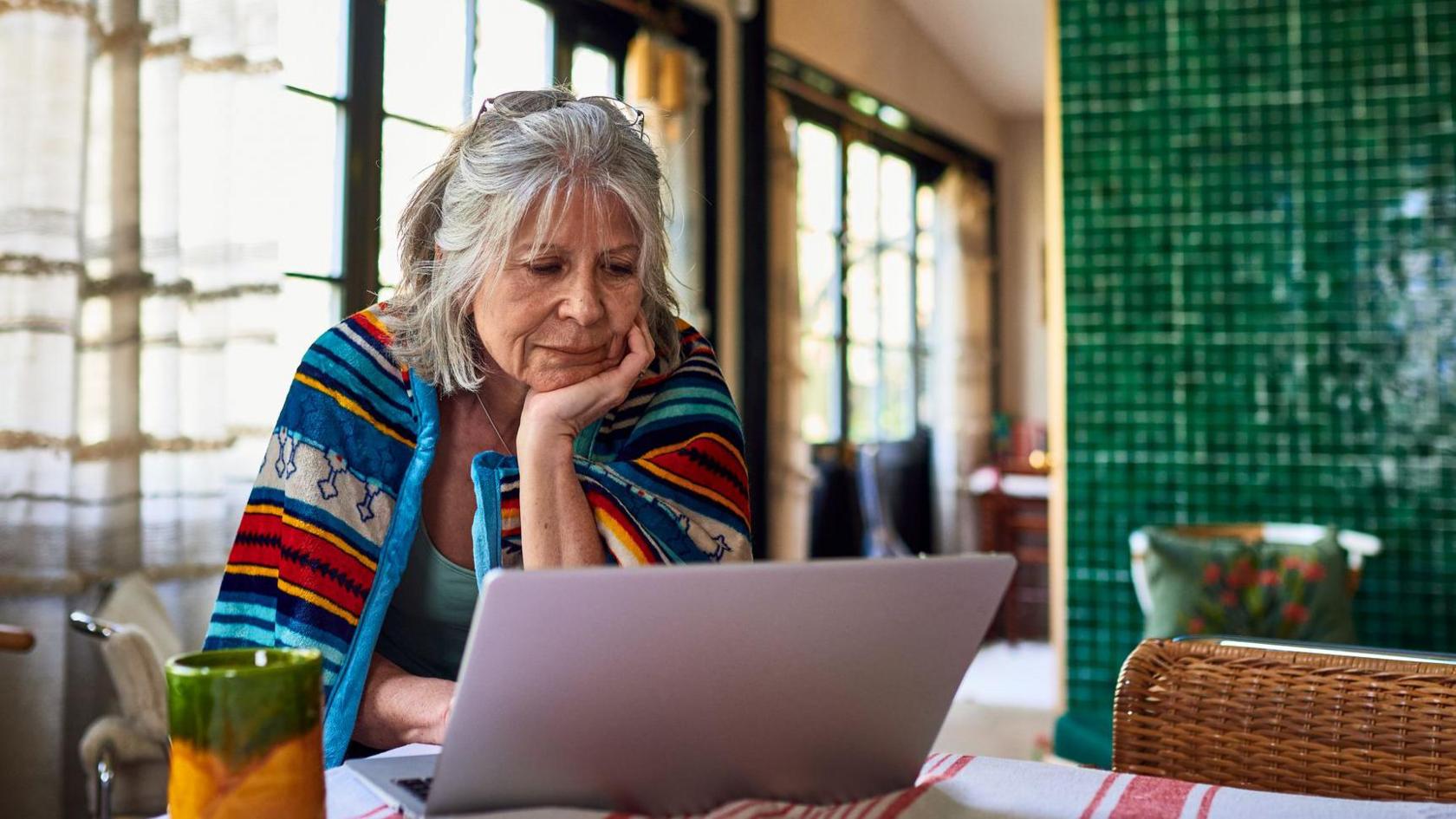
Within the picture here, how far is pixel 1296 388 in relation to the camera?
10.3ft

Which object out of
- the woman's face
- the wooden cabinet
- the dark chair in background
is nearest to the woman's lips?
the woman's face

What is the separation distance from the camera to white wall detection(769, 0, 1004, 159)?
4707 mm

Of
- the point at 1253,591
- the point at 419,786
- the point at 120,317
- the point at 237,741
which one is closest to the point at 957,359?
the point at 1253,591

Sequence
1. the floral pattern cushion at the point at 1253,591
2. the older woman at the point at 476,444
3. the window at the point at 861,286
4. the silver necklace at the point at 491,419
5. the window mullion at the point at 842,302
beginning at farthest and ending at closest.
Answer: the window mullion at the point at 842,302
the window at the point at 861,286
the floral pattern cushion at the point at 1253,591
the silver necklace at the point at 491,419
the older woman at the point at 476,444

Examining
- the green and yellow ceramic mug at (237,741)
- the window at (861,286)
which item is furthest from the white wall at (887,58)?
the green and yellow ceramic mug at (237,741)

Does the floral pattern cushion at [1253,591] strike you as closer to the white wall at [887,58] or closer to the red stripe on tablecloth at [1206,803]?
the red stripe on tablecloth at [1206,803]

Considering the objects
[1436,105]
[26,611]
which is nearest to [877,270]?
[1436,105]

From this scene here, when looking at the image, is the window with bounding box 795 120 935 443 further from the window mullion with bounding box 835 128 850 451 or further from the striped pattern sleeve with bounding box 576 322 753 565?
the striped pattern sleeve with bounding box 576 322 753 565

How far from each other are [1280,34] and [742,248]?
1799mm

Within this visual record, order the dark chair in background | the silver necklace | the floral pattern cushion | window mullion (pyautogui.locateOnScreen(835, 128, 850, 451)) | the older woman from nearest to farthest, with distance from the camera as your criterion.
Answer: the older woman < the silver necklace < the dark chair in background < the floral pattern cushion < window mullion (pyautogui.locateOnScreen(835, 128, 850, 451))

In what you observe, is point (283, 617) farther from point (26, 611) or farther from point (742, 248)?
point (742, 248)

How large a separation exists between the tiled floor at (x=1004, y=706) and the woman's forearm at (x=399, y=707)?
248 cm

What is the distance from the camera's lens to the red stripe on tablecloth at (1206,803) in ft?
2.56

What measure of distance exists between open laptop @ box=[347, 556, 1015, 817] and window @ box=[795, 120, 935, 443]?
12.5ft
